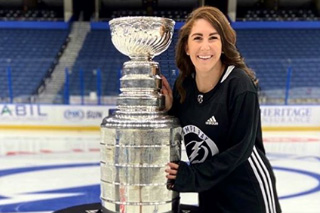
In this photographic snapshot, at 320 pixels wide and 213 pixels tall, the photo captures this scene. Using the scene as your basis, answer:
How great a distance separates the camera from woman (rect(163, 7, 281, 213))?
2.66 feet

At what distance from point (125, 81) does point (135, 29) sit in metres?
0.13

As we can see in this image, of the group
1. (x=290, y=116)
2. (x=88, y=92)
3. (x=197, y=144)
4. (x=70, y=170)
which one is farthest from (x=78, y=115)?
(x=197, y=144)

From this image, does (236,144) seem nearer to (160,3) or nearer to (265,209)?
(265,209)

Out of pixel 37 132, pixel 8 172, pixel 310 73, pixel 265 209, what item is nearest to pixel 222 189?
pixel 265 209

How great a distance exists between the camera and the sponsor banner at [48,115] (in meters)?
5.64

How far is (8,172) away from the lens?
3.21 meters

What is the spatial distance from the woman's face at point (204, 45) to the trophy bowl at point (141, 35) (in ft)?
0.24

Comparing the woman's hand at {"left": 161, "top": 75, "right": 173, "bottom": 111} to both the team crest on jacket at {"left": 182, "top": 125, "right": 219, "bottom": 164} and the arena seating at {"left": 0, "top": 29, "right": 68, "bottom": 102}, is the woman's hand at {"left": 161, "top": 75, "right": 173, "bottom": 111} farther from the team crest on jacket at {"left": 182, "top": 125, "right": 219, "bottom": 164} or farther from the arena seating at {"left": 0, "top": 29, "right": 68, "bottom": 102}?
the arena seating at {"left": 0, "top": 29, "right": 68, "bottom": 102}

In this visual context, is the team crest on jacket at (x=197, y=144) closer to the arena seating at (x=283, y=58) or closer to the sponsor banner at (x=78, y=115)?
the sponsor banner at (x=78, y=115)

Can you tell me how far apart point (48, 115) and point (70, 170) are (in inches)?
104

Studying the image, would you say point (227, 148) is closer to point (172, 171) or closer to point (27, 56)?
point (172, 171)

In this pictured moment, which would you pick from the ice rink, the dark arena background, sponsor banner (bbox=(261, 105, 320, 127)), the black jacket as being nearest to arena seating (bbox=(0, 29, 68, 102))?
the dark arena background

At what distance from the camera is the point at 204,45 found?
0.81 metres

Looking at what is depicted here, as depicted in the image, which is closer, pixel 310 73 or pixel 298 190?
pixel 298 190
